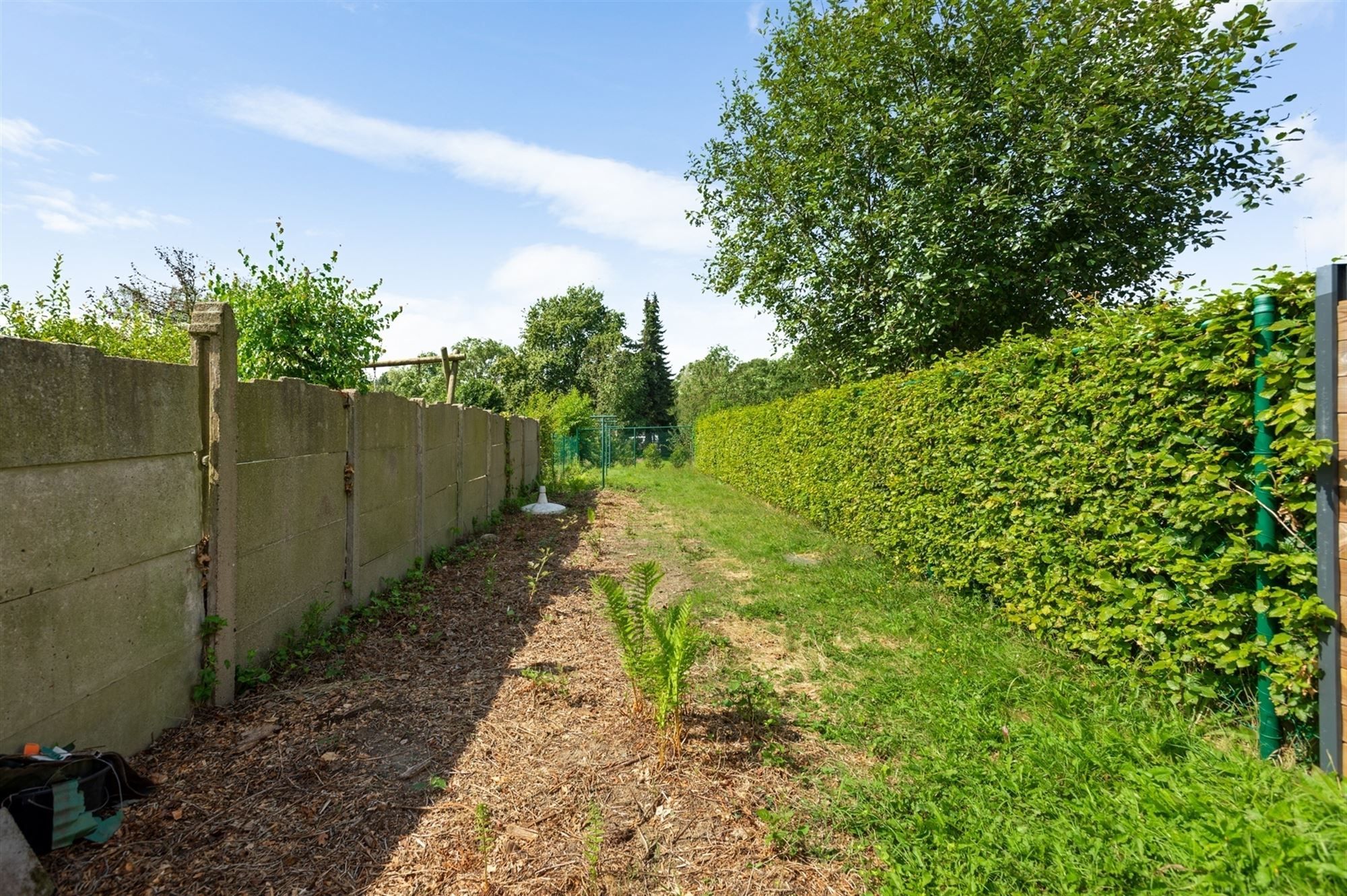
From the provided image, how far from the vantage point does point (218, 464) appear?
10.1 ft

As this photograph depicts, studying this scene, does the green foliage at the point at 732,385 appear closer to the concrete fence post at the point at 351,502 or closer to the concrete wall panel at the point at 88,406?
the concrete fence post at the point at 351,502

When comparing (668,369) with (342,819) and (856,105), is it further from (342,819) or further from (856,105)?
(342,819)

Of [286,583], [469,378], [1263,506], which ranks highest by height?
[469,378]

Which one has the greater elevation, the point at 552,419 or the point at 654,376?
the point at 654,376

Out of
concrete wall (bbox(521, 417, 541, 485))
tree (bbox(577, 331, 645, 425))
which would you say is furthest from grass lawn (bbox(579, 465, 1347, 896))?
tree (bbox(577, 331, 645, 425))

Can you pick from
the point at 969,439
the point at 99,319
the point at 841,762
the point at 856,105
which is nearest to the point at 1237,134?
the point at 856,105

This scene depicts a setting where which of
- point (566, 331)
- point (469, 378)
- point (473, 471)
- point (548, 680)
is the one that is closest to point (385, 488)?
point (548, 680)

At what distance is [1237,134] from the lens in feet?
32.2

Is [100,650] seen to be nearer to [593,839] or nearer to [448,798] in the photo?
[448,798]

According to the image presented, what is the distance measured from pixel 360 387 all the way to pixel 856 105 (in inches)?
420

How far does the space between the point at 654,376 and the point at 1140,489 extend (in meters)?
42.3

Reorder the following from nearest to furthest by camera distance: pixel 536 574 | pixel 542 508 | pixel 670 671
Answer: pixel 670 671 → pixel 536 574 → pixel 542 508

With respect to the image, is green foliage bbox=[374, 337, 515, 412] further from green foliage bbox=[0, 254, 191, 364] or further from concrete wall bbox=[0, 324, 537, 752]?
concrete wall bbox=[0, 324, 537, 752]

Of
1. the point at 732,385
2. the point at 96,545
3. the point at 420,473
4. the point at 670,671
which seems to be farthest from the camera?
the point at 732,385
